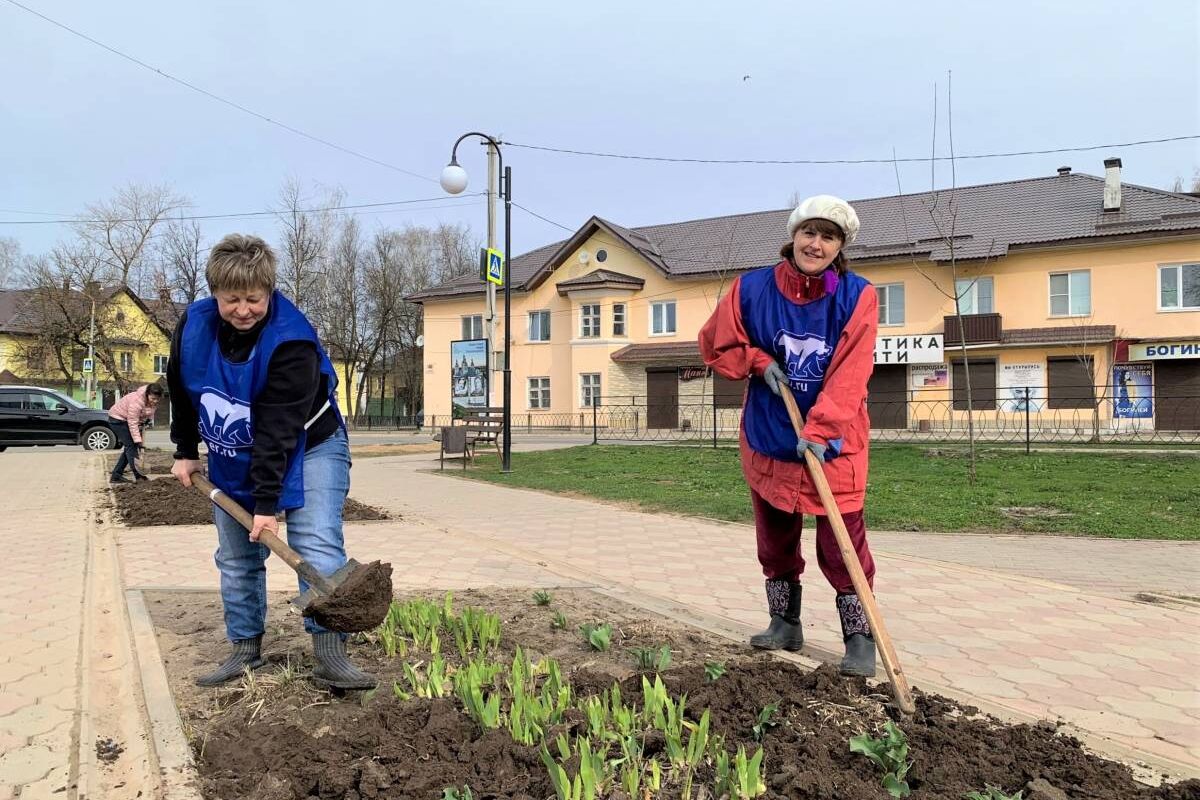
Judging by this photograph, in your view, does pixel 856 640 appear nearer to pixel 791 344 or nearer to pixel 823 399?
pixel 823 399

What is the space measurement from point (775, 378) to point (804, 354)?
173mm

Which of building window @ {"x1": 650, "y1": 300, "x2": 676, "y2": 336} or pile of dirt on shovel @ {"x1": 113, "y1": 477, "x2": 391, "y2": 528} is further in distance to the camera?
building window @ {"x1": 650, "y1": 300, "x2": 676, "y2": 336}

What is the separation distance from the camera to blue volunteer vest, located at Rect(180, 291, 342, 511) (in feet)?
9.59

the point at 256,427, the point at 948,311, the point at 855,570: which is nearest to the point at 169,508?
the point at 256,427

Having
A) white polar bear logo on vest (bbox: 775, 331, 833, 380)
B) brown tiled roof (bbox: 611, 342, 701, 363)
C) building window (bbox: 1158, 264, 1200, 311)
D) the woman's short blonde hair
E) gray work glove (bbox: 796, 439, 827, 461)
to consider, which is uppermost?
building window (bbox: 1158, 264, 1200, 311)

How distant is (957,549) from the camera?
6.50 meters

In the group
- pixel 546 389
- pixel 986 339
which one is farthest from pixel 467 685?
pixel 546 389

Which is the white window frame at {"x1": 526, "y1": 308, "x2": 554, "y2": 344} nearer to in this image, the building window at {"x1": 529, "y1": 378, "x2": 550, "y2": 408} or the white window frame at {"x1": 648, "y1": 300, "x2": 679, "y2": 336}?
the building window at {"x1": 529, "y1": 378, "x2": 550, "y2": 408}

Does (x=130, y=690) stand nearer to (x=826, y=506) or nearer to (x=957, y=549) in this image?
(x=826, y=506)

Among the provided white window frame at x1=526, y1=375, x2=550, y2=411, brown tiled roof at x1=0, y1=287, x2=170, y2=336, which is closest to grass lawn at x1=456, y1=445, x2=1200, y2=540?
brown tiled roof at x1=0, y1=287, x2=170, y2=336

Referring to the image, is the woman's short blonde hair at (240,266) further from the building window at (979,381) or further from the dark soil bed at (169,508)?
the building window at (979,381)

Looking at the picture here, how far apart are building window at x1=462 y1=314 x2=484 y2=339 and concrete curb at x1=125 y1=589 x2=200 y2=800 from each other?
3516 cm

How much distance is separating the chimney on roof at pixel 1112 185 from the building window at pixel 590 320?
62.6 ft

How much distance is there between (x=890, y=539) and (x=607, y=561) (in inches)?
107
